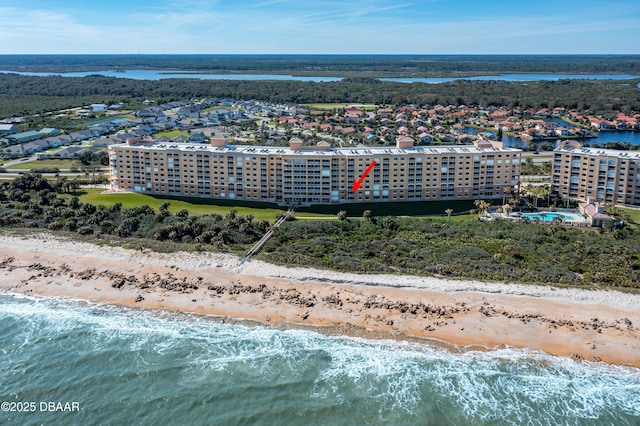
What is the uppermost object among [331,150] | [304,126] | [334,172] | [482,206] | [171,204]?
[304,126]

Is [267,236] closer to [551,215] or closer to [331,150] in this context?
[331,150]

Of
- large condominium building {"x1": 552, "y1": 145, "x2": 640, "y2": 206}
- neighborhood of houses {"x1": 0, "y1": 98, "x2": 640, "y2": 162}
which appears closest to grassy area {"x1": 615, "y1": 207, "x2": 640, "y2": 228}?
large condominium building {"x1": 552, "y1": 145, "x2": 640, "y2": 206}

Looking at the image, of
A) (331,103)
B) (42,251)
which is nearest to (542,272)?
(42,251)

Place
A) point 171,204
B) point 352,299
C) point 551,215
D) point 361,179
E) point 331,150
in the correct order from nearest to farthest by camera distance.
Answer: point 352,299 → point 551,215 → point 361,179 → point 171,204 → point 331,150

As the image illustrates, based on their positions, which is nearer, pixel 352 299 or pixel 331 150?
pixel 352 299

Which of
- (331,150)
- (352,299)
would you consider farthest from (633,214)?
(352,299)

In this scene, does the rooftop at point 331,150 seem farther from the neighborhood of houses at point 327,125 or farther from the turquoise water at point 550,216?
the neighborhood of houses at point 327,125

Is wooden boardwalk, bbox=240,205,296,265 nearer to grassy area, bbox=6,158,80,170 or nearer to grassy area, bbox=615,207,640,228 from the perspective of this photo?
grassy area, bbox=615,207,640,228
